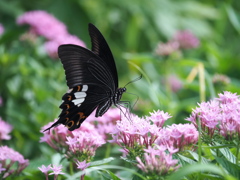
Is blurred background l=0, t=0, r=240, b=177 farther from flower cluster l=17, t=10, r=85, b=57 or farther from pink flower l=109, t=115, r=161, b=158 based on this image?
pink flower l=109, t=115, r=161, b=158

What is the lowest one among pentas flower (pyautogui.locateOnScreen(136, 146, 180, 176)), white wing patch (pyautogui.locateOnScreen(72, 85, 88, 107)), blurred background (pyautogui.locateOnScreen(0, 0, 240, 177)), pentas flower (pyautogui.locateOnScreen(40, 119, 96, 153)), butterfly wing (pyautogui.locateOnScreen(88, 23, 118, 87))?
pentas flower (pyautogui.locateOnScreen(136, 146, 180, 176))

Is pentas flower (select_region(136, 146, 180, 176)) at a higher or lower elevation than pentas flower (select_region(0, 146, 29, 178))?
lower

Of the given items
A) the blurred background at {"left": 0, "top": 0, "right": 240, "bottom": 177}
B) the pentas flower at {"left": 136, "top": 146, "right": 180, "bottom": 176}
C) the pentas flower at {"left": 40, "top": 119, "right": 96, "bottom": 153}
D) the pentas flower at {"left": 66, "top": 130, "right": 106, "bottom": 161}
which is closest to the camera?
the pentas flower at {"left": 136, "top": 146, "right": 180, "bottom": 176}

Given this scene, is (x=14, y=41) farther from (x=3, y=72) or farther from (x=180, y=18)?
(x=180, y=18)

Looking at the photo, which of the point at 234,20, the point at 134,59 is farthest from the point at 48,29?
the point at 234,20

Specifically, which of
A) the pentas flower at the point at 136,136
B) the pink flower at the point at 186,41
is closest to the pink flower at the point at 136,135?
the pentas flower at the point at 136,136

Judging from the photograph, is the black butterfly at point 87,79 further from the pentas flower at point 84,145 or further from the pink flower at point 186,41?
the pink flower at point 186,41

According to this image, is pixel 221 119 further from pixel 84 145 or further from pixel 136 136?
pixel 84 145

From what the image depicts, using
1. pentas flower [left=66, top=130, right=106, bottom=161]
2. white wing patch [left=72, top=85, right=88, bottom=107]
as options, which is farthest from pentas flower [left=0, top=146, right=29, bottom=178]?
white wing patch [left=72, top=85, right=88, bottom=107]
